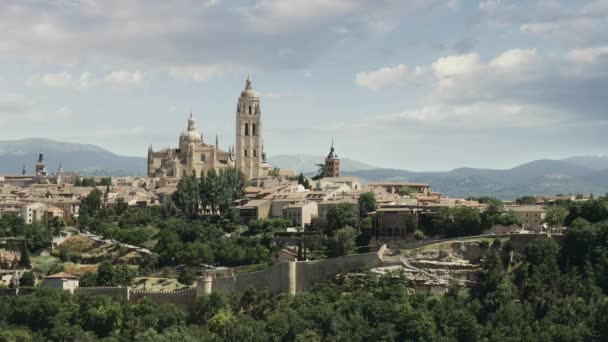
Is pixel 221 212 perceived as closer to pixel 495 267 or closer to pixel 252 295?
pixel 252 295

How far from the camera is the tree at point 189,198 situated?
245ft

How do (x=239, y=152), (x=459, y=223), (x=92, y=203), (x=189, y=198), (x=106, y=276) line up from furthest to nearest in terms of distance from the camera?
(x=239, y=152) → (x=92, y=203) → (x=189, y=198) → (x=106, y=276) → (x=459, y=223)

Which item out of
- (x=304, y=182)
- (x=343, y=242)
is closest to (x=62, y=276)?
(x=343, y=242)

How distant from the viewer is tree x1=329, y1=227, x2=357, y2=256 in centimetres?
5850

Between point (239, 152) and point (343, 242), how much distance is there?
34453 millimetres

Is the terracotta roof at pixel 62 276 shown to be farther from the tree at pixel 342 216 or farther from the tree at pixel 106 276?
the tree at pixel 342 216

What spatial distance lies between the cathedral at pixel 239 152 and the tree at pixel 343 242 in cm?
3150

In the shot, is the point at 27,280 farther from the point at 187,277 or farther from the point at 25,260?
the point at 187,277

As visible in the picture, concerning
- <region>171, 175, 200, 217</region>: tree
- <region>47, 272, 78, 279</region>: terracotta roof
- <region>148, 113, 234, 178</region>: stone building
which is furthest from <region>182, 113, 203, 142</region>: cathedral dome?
<region>47, 272, 78, 279</region>: terracotta roof

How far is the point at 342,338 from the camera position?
1892 inches

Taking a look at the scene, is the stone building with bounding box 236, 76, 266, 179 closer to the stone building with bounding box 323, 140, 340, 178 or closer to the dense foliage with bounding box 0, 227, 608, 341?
the stone building with bounding box 323, 140, 340, 178

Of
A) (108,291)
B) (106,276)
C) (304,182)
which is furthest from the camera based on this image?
(304,182)

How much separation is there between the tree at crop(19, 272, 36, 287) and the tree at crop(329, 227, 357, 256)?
1602cm

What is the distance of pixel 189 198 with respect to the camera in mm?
74625
